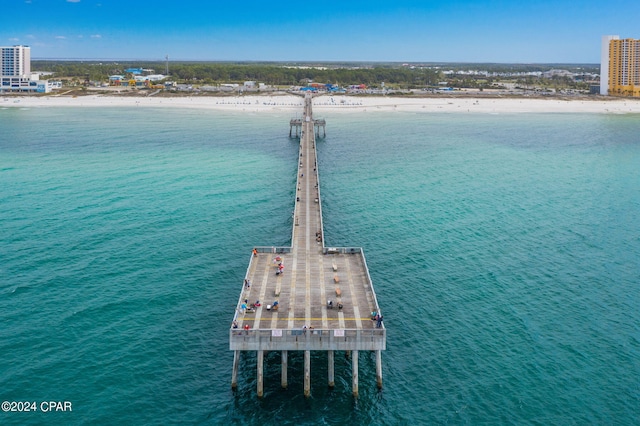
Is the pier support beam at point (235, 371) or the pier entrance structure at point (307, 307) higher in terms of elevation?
the pier entrance structure at point (307, 307)

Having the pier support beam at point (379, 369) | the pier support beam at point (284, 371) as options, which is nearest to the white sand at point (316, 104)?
the pier support beam at point (379, 369)

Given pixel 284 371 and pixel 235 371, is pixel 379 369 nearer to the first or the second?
pixel 284 371

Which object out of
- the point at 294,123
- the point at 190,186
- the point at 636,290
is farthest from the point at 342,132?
the point at 636,290

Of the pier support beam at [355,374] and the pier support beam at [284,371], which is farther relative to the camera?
the pier support beam at [284,371]

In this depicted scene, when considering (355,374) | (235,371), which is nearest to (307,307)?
(355,374)

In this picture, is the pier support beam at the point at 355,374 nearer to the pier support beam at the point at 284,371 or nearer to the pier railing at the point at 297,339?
the pier railing at the point at 297,339

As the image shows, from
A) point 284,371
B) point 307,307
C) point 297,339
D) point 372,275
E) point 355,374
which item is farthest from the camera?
point 372,275

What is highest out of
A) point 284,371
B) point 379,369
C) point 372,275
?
point 372,275

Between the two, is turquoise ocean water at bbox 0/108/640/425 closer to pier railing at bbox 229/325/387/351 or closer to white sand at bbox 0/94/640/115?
pier railing at bbox 229/325/387/351
